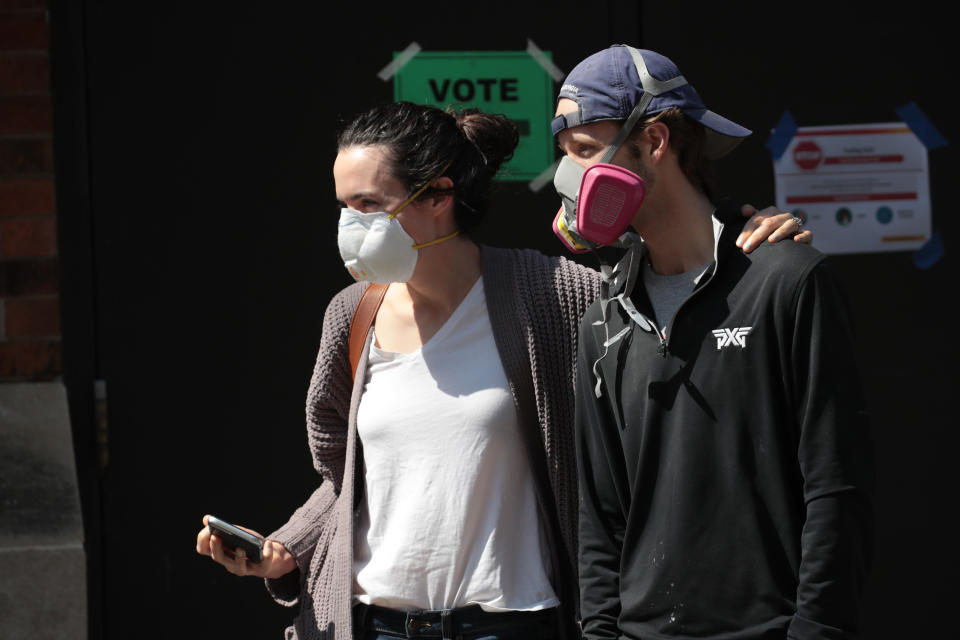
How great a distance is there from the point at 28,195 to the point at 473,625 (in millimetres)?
2183

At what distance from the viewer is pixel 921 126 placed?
4.01 m

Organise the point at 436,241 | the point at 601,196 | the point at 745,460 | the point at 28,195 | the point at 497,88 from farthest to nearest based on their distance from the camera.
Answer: the point at 497,88, the point at 28,195, the point at 436,241, the point at 601,196, the point at 745,460

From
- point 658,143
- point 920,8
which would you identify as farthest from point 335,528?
point 920,8

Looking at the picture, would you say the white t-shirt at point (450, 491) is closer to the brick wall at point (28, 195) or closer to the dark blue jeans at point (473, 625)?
the dark blue jeans at point (473, 625)

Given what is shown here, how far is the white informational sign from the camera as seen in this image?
398 centimetres

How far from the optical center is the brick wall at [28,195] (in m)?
3.56

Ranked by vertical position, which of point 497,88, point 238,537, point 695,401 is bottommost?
point 238,537

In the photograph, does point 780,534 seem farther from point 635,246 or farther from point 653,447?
point 635,246

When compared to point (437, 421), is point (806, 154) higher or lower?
higher

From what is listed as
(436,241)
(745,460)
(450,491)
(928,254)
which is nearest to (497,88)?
(436,241)

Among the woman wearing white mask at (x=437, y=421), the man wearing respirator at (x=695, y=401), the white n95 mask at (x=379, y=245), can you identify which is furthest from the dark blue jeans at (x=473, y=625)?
the white n95 mask at (x=379, y=245)

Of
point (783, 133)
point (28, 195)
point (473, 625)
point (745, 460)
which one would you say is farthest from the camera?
point (783, 133)

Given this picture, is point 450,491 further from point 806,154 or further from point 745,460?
point 806,154

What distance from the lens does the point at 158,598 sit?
3740 millimetres
